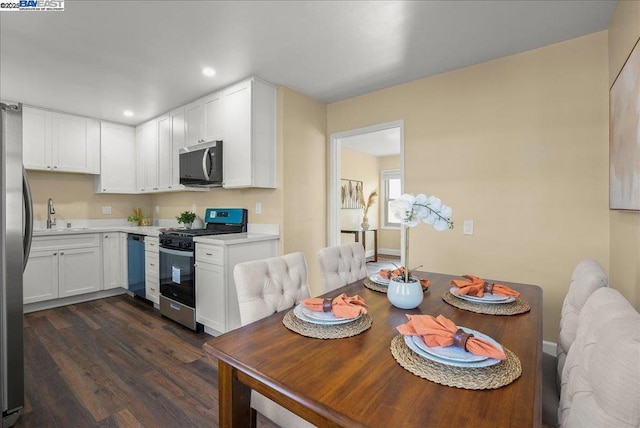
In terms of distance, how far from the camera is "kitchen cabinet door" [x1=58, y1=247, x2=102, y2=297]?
3.58m

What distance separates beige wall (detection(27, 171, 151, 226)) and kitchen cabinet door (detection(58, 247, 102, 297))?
75 cm

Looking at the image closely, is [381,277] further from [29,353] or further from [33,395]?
[29,353]

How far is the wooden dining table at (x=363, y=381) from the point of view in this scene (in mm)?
662

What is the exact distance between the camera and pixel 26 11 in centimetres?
188

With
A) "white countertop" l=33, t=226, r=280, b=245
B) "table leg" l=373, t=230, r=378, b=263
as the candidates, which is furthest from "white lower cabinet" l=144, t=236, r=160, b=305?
"table leg" l=373, t=230, r=378, b=263

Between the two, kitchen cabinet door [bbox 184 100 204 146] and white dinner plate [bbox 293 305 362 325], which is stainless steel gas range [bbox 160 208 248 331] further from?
white dinner plate [bbox 293 305 362 325]

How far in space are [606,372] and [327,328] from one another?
2.47 feet

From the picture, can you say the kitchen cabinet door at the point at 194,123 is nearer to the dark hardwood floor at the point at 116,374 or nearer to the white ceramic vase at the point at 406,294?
the dark hardwood floor at the point at 116,374

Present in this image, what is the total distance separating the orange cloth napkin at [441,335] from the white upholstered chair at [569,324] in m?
0.61

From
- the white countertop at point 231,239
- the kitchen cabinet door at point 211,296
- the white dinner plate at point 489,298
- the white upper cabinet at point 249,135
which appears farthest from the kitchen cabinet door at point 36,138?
the white dinner plate at point 489,298

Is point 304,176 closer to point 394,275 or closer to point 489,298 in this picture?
point 394,275

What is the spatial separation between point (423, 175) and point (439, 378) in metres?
2.38

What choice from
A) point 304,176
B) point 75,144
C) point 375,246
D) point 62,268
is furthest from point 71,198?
point 375,246

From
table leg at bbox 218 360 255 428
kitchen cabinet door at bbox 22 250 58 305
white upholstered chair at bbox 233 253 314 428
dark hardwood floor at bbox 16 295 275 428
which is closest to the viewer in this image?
table leg at bbox 218 360 255 428
